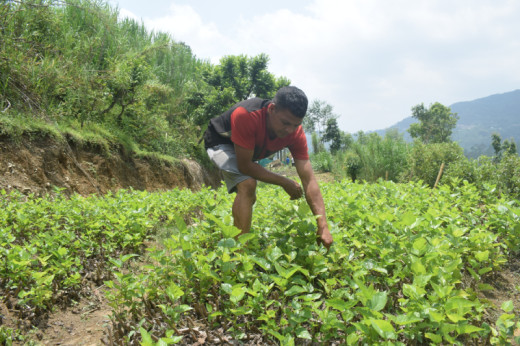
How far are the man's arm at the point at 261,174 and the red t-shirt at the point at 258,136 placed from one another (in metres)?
0.06

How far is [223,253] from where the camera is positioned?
186 cm

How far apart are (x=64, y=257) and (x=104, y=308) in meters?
0.60

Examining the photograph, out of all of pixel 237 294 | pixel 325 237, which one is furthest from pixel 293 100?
pixel 237 294

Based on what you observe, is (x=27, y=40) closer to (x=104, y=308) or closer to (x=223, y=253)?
(x=104, y=308)

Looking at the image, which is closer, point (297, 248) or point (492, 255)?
point (297, 248)

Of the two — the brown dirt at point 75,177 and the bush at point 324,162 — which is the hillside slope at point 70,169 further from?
the bush at point 324,162

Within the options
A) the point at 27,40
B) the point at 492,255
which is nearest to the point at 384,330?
the point at 492,255

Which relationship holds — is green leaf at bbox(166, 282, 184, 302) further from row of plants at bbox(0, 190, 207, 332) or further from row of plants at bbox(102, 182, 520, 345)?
row of plants at bbox(0, 190, 207, 332)

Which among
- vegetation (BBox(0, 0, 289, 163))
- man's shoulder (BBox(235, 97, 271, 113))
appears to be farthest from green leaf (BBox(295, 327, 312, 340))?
vegetation (BBox(0, 0, 289, 163))

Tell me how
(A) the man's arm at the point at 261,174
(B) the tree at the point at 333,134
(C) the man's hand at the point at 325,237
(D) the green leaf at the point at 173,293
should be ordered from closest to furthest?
(D) the green leaf at the point at 173,293
(C) the man's hand at the point at 325,237
(A) the man's arm at the point at 261,174
(B) the tree at the point at 333,134

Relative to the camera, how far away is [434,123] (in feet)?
169

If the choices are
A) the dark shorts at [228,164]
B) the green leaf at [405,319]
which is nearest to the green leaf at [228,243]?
the dark shorts at [228,164]

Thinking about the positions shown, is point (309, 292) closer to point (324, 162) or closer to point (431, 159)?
point (431, 159)

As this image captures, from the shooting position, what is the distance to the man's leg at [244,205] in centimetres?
246
